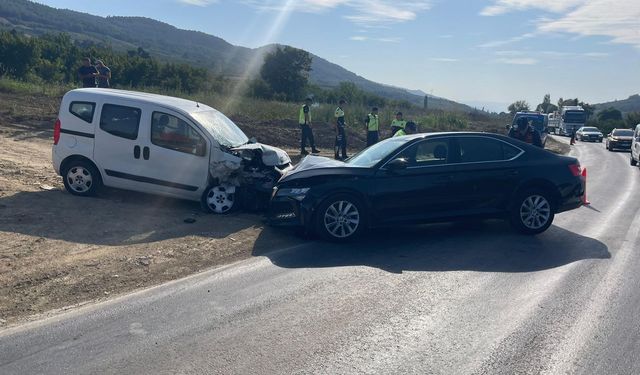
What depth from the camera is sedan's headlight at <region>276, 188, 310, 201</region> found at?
30.8ft

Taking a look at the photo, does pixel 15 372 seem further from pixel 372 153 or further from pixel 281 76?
pixel 281 76

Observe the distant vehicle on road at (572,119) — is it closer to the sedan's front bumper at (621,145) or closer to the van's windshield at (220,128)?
the sedan's front bumper at (621,145)

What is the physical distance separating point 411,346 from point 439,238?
439cm

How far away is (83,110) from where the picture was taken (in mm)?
11398

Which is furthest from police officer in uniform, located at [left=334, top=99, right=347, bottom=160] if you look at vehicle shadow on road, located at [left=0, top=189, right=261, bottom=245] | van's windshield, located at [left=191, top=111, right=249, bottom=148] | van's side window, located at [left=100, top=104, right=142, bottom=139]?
van's side window, located at [left=100, top=104, right=142, bottom=139]

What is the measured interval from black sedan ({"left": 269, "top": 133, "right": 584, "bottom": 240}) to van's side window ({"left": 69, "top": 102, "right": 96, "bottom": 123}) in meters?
3.87

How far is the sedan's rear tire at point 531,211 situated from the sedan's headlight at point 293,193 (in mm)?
3191

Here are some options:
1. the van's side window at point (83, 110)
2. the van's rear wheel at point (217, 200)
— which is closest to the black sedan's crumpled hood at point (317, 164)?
the van's rear wheel at point (217, 200)

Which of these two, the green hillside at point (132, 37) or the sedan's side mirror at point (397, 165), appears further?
the green hillside at point (132, 37)

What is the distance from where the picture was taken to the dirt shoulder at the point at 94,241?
7094 mm

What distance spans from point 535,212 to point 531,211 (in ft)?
0.21

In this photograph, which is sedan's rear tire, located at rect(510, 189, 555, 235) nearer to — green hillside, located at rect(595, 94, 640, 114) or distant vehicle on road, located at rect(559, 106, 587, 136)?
distant vehicle on road, located at rect(559, 106, 587, 136)

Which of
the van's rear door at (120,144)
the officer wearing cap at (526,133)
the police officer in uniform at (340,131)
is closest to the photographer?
the van's rear door at (120,144)

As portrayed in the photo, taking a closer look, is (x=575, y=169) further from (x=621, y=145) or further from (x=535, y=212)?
(x=621, y=145)
